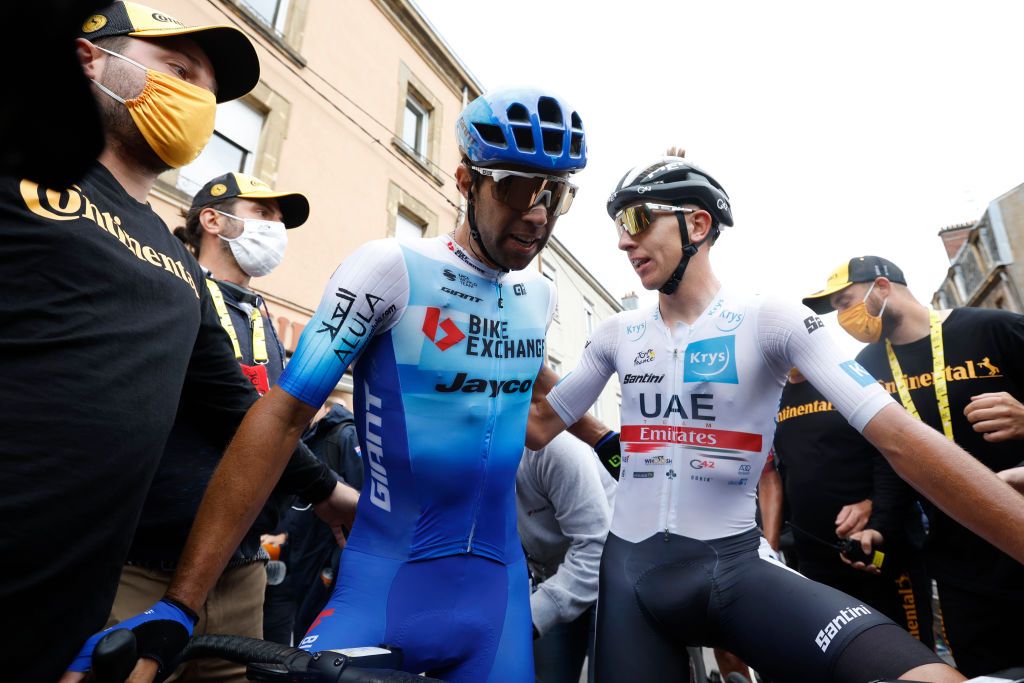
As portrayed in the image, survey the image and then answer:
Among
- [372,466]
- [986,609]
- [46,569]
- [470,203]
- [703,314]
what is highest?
[470,203]

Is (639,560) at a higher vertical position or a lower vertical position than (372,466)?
lower

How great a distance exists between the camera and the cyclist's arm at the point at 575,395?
2699 mm

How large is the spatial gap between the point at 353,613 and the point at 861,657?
157 cm

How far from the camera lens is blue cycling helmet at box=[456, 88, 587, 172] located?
1903 mm

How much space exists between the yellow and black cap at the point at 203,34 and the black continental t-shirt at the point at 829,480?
4283 mm

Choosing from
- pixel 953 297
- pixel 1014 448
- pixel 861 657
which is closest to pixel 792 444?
pixel 1014 448

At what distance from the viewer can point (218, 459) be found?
204cm

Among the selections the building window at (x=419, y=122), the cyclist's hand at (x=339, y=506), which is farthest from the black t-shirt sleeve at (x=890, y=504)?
the building window at (x=419, y=122)

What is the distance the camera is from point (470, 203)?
2084mm

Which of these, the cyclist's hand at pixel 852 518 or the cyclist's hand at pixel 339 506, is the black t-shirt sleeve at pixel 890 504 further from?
the cyclist's hand at pixel 339 506

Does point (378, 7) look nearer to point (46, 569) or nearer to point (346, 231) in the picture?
point (346, 231)

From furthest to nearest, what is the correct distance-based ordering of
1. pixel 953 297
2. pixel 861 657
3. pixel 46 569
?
pixel 953 297 → pixel 861 657 → pixel 46 569

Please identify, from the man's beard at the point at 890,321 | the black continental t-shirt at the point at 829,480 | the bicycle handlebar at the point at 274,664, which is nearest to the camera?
the bicycle handlebar at the point at 274,664

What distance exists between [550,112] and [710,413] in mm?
1514
